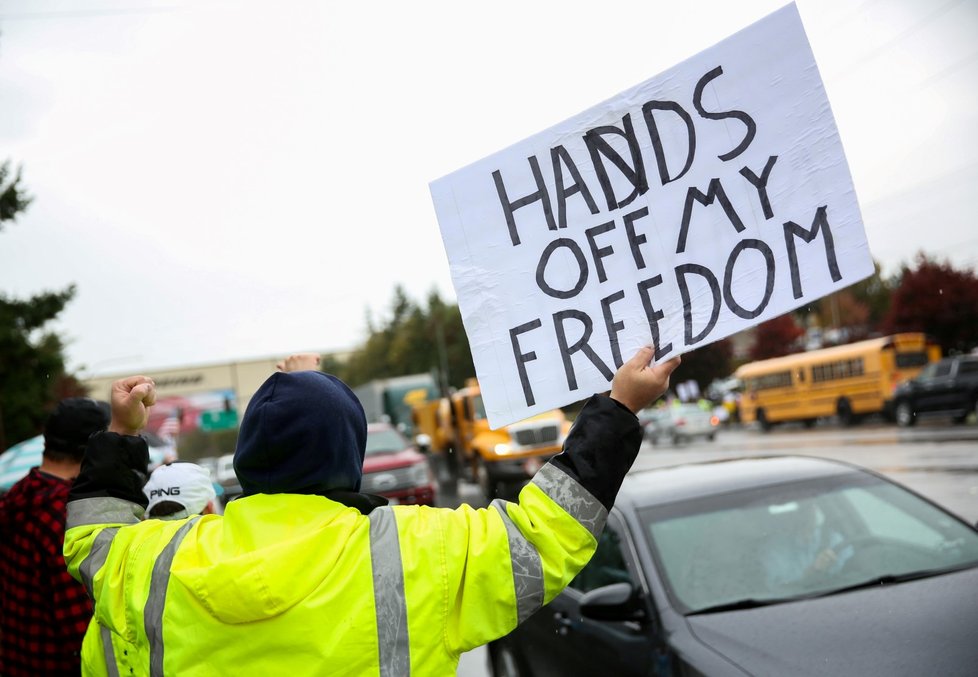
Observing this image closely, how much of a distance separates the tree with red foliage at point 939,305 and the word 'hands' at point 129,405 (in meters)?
39.5

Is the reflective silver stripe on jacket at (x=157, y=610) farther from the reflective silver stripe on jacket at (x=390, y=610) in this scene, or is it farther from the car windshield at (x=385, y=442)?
the car windshield at (x=385, y=442)

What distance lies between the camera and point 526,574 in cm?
164

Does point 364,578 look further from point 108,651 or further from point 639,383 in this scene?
point 108,651

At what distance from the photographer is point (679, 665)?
3.14 metres

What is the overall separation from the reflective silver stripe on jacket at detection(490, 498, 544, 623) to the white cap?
161 centimetres

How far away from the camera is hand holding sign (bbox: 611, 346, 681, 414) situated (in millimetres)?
1855

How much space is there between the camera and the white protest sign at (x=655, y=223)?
2.11m

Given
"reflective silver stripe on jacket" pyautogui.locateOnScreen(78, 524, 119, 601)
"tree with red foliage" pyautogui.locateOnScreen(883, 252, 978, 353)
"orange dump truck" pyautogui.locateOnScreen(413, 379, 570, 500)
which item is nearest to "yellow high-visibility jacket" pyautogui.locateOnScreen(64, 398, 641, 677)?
"reflective silver stripe on jacket" pyautogui.locateOnScreen(78, 524, 119, 601)

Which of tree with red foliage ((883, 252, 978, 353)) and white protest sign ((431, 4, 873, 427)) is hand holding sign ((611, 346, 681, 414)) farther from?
tree with red foliage ((883, 252, 978, 353))

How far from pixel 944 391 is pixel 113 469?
2661 centimetres

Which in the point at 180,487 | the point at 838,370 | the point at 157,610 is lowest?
the point at 838,370

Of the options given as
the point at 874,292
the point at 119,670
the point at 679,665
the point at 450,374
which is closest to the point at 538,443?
the point at 679,665

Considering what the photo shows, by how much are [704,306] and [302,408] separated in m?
0.95

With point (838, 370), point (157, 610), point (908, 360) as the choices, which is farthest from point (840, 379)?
point (157, 610)
